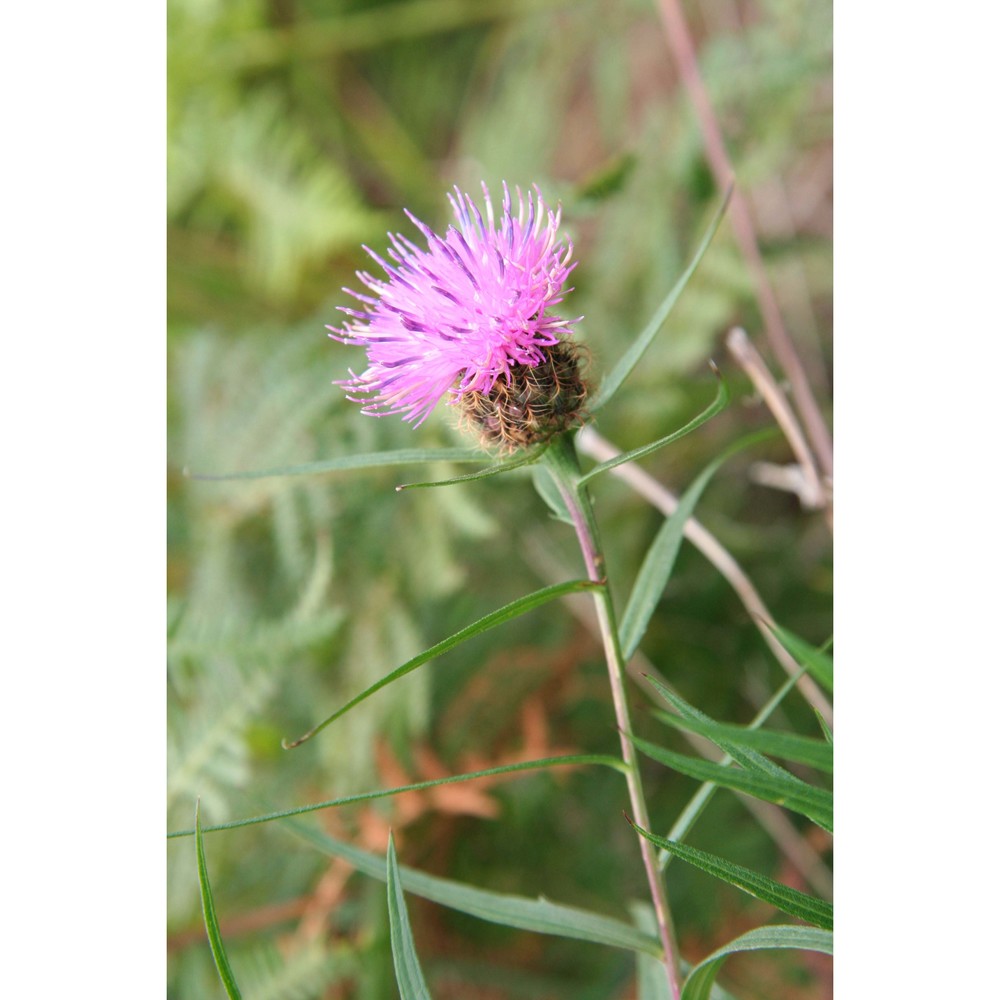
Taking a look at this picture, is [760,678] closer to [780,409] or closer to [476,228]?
[780,409]

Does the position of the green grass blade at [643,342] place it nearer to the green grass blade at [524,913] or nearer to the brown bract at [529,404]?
the brown bract at [529,404]

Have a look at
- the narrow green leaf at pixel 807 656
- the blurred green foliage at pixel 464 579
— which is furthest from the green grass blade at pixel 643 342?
the blurred green foliage at pixel 464 579

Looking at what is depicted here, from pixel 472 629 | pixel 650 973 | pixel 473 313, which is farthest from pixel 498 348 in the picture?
pixel 650 973

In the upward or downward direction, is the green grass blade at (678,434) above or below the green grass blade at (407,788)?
above

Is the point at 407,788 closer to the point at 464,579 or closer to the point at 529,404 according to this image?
the point at 529,404

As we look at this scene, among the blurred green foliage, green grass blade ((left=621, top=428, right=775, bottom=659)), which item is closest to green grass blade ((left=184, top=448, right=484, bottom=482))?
green grass blade ((left=621, top=428, right=775, bottom=659))

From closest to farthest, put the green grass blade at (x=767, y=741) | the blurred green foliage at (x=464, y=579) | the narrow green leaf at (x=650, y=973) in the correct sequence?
the green grass blade at (x=767, y=741)
the narrow green leaf at (x=650, y=973)
the blurred green foliage at (x=464, y=579)

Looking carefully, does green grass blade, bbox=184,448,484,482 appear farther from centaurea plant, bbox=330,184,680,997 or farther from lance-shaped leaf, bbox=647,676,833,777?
lance-shaped leaf, bbox=647,676,833,777
